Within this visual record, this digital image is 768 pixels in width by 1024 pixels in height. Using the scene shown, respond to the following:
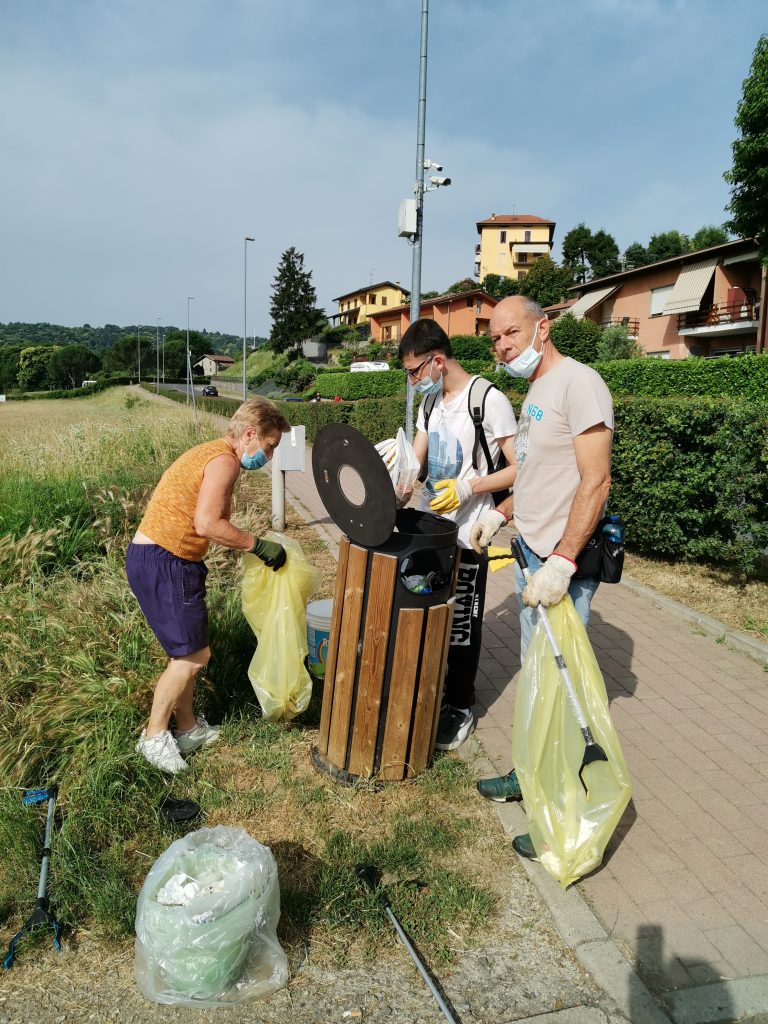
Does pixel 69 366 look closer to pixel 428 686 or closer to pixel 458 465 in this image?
pixel 458 465

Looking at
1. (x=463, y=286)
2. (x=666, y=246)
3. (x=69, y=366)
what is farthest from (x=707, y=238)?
(x=69, y=366)

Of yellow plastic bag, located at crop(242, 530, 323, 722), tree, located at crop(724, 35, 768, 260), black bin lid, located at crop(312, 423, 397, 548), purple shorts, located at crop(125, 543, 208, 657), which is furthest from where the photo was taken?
tree, located at crop(724, 35, 768, 260)

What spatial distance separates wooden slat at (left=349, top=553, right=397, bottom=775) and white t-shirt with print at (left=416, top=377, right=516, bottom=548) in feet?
1.98

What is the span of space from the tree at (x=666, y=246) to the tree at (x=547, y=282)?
15.3 m

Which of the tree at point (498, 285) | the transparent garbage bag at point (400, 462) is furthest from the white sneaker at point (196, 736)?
the tree at point (498, 285)

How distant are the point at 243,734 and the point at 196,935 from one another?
154 centimetres

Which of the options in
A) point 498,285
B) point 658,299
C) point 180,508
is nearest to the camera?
point 180,508

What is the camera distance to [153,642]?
3.60 meters

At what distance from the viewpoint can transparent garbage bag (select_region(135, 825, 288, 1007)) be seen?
1.83 metres

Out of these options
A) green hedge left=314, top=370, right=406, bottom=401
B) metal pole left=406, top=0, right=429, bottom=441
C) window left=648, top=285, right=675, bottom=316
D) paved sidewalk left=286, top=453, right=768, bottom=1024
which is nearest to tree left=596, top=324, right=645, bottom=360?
window left=648, top=285, right=675, bottom=316

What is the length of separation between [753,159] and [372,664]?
23384 mm

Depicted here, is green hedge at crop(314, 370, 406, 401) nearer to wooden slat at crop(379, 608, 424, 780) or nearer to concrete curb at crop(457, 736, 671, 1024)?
wooden slat at crop(379, 608, 424, 780)

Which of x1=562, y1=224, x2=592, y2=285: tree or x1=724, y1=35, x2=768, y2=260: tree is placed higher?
x1=562, y1=224, x2=592, y2=285: tree

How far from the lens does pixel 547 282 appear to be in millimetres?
61000
